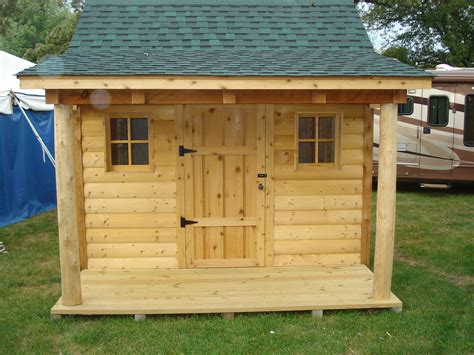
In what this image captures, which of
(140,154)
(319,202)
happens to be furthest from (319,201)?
(140,154)

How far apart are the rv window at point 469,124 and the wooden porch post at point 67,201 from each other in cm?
1002

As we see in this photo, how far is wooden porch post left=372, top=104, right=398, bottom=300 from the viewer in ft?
17.0

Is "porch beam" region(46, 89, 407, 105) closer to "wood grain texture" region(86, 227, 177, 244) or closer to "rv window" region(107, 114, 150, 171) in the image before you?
"rv window" region(107, 114, 150, 171)

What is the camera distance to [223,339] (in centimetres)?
477

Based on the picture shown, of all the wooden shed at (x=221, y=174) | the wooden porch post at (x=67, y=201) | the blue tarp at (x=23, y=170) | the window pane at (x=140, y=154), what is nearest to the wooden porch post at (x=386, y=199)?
the wooden shed at (x=221, y=174)

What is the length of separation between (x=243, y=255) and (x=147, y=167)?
163 cm

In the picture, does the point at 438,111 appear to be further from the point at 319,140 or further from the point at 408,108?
the point at 319,140

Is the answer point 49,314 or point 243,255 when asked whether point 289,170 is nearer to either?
point 243,255

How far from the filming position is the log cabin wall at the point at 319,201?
647 cm

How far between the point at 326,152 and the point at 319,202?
641 mm

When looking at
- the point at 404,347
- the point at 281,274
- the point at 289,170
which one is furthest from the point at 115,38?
the point at 404,347

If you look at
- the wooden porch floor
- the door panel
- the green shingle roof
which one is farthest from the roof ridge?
the door panel

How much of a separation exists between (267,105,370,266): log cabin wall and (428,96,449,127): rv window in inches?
266

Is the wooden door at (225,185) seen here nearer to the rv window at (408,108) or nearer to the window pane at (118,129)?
the window pane at (118,129)
